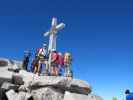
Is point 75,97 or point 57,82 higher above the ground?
point 57,82

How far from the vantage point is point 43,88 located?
736 inches

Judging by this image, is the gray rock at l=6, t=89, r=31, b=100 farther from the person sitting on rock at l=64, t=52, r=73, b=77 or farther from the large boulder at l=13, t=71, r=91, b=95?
the person sitting on rock at l=64, t=52, r=73, b=77

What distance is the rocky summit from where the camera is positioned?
18.2 metres

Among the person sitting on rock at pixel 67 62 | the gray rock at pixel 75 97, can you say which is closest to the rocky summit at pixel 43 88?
the gray rock at pixel 75 97

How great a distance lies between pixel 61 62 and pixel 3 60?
467 centimetres

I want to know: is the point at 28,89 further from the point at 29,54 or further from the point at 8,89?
the point at 29,54

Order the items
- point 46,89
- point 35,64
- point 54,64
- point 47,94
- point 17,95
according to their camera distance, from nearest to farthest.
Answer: point 17,95, point 47,94, point 46,89, point 54,64, point 35,64

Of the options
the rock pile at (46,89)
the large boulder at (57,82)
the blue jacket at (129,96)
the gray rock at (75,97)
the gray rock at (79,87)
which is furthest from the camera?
the blue jacket at (129,96)

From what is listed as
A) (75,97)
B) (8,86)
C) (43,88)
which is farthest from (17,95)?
(75,97)

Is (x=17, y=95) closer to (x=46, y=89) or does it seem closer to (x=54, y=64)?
(x=46, y=89)

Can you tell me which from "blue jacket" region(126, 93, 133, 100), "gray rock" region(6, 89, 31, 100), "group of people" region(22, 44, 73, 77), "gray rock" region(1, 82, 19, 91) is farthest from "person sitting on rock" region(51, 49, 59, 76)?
"blue jacket" region(126, 93, 133, 100)

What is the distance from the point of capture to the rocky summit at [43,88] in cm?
1819

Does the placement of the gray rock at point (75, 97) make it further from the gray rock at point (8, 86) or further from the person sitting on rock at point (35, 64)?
the person sitting on rock at point (35, 64)

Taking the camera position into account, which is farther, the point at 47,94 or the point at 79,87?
the point at 79,87
